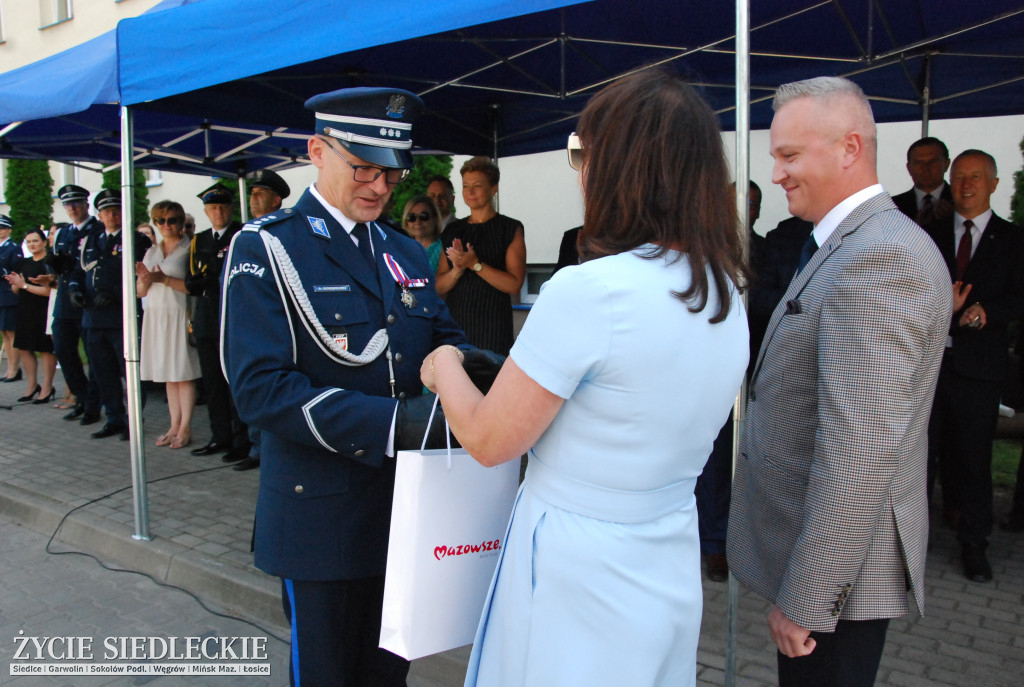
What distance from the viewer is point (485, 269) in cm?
495

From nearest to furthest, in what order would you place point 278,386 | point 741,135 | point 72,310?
1. point 278,386
2. point 741,135
3. point 72,310

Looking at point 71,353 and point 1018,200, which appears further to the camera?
point 71,353

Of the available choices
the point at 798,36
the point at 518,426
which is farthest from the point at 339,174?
the point at 798,36

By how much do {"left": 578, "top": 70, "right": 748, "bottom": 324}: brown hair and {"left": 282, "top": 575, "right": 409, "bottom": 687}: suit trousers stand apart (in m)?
1.19

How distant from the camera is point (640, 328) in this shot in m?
1.28

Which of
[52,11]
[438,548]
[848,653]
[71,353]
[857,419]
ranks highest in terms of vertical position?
[52,11]

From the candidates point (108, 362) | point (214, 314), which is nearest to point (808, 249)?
point (214, 314)

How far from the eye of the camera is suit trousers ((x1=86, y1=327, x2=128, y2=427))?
23.2 ft

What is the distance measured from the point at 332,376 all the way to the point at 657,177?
102 cm

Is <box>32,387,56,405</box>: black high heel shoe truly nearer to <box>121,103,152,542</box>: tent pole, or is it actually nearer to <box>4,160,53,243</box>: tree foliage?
<box>121,103,152,542</box>: tent pole

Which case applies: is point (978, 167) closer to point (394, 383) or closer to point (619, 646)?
point (394, 383)

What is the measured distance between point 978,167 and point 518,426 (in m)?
3.57

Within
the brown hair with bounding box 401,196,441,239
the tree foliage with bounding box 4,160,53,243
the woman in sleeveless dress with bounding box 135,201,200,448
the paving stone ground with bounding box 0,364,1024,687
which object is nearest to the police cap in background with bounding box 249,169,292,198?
the brown hair with bounding box 401,196,441,239

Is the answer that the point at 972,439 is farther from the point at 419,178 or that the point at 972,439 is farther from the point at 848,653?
the point at 419,178
